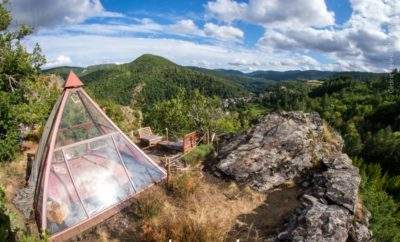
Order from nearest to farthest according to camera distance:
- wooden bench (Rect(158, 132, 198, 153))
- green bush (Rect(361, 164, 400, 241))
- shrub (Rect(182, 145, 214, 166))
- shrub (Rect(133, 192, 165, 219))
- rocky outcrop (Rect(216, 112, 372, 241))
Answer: rocky outcrop (Rect(216, 112, 372, 241)) < green bush (Rect(361, 164, 400, 241)) < shrub (Rect(133, 192, 165, 219)) < shrub (Rect(182, 145, 214, 166)) < wooden bench (Rect(158, 132, 198, 153))

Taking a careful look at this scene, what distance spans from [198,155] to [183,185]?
3271mm

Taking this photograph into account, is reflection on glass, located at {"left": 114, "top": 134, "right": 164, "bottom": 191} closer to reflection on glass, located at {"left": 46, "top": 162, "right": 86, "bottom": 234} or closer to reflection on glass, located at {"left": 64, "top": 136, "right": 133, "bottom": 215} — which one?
reflection on glass, located at {"left": 64, "top": 136, "right": 133, "bottom": 215}

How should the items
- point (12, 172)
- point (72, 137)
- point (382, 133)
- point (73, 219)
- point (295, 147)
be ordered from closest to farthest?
point (73, 219)
point (72, 137)
point (295, 147)
point (12, 172)
point (382, 133)

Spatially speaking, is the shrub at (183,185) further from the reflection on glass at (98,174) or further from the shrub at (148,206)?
the reflection on glass at (98,174)

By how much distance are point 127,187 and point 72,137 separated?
219 cm

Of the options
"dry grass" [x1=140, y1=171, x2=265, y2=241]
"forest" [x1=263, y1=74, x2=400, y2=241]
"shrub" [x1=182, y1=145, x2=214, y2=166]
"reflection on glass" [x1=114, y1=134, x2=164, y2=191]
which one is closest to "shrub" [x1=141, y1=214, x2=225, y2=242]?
"dry grass" [x1=140, y1=171, x2=265, y2=241]

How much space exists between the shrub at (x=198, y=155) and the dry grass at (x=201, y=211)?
4.67 ft

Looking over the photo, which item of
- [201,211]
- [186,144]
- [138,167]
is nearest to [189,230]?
[201,211]

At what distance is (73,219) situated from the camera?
9.82 metres

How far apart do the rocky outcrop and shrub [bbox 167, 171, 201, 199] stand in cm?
168

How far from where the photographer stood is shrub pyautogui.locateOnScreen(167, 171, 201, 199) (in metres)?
11.3

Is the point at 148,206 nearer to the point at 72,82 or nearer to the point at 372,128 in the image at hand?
the point at 72,82

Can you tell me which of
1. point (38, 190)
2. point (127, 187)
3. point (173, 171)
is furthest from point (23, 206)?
point (173, 171)

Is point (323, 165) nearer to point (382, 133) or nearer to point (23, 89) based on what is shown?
point (23, 89)
